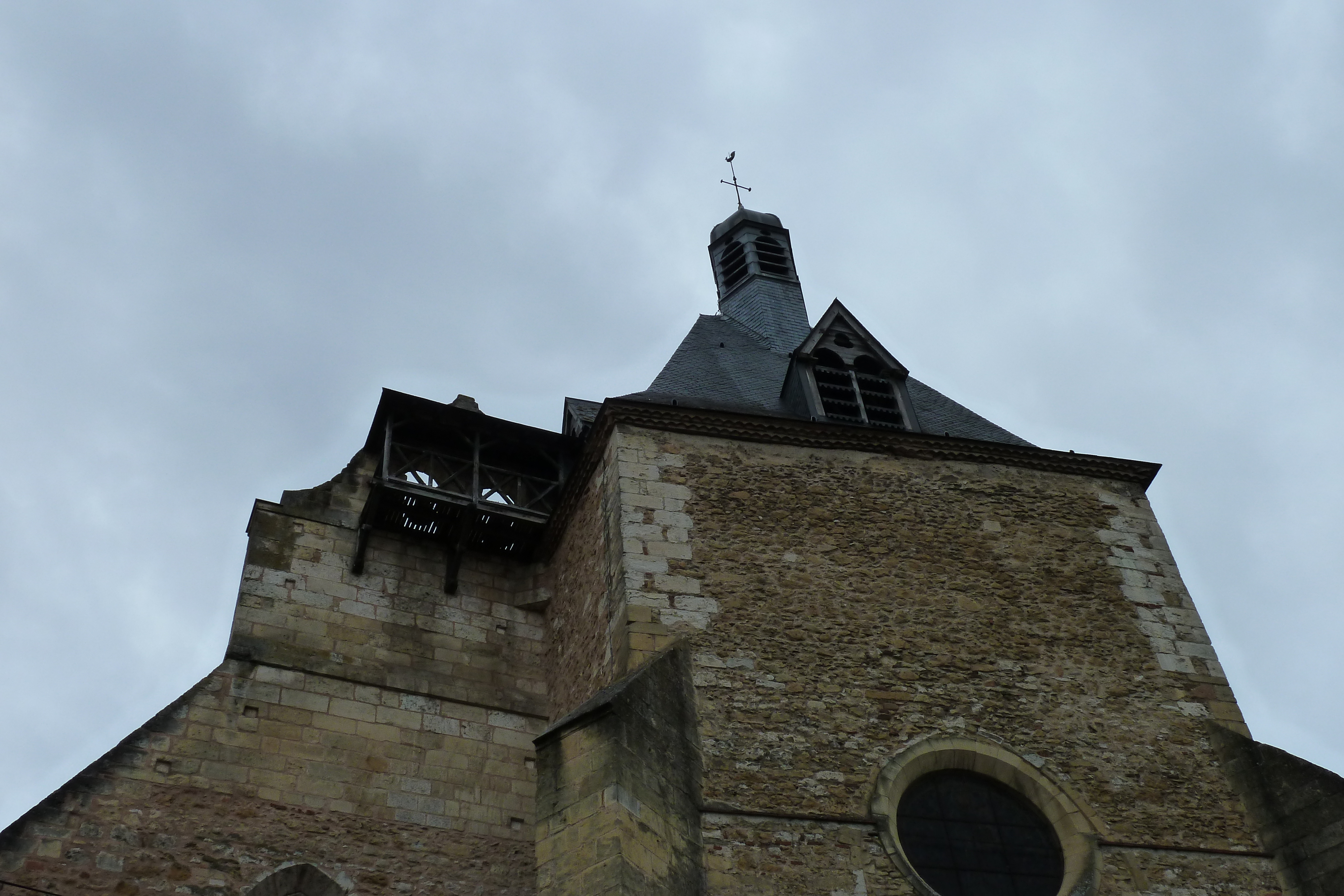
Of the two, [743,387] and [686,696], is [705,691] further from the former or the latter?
[743,387]

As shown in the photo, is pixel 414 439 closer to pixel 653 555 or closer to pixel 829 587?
pixel 653 555

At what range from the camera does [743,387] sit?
44.9 ft

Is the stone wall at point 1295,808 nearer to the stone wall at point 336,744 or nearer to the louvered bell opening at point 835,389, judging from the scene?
the louvered bell opening at point 835,389

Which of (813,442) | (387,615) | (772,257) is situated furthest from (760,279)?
(387,615)

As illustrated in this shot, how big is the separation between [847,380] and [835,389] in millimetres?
252

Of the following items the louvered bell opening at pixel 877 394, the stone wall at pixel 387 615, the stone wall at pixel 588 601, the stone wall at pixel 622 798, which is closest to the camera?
the stone wall at pixel 622 798

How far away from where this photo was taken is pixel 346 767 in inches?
417

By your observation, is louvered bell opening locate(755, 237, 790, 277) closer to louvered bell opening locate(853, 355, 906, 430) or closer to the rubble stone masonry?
louvered bell opening locate(853, 355, 906, 430)

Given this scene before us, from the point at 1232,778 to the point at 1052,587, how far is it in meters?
1.82

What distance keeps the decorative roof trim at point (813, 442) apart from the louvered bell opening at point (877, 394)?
0.85 m

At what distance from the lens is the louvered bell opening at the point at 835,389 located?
1284 centimetres

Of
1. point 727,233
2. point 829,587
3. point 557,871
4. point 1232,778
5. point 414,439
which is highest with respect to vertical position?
point 727,233

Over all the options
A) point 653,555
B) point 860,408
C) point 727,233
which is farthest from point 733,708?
point 727,233

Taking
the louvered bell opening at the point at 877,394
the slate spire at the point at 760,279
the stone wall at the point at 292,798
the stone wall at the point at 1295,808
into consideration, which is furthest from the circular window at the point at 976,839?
the slate spire at the point at 760,279
